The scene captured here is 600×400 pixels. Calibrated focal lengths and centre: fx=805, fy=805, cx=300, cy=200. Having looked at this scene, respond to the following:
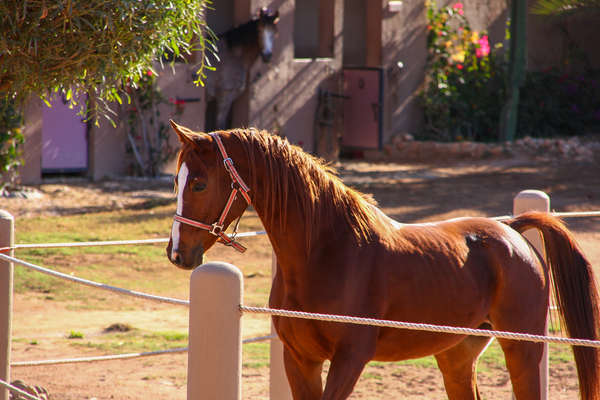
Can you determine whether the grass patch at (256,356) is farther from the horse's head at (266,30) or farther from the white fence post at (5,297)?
the horse's head at (266,30)

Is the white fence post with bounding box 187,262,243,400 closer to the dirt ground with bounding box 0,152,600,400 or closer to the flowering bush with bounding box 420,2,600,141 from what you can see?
the dirt ground with bounding box 0,152,600,400

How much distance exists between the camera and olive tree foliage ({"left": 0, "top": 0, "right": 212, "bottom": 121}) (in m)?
3.75

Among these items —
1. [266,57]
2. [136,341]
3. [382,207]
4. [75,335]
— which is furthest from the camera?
[266,57]

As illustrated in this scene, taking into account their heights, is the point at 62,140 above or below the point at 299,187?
below

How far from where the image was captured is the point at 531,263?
3703 mm

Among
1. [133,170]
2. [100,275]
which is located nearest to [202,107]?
[133,170]

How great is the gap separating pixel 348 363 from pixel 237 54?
11.7m

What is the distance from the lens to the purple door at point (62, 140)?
12688mm

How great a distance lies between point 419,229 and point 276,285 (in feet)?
2.38

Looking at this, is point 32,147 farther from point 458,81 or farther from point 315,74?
point 458,81

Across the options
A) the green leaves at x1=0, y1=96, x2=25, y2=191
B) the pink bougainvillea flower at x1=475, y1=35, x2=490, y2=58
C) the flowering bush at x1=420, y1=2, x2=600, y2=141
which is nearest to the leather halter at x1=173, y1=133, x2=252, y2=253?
the green leaves at x1=0, y1=96, x2=25, y2=191

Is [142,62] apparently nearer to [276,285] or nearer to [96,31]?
[96,31]

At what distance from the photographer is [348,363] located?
310cm

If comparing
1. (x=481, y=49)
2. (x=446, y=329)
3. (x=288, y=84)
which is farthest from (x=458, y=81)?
(x=446, y=329)
